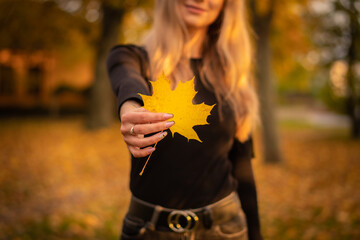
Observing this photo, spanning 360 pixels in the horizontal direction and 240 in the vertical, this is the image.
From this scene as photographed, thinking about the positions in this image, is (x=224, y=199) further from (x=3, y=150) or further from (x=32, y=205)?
(x=3, y=150)

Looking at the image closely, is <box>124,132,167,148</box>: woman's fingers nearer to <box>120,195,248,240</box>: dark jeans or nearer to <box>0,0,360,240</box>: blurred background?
<box>120,195,248,240</box>: dark jeans

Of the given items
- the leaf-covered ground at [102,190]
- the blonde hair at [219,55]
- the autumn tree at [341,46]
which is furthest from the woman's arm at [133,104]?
the autumn tree at [341,46]

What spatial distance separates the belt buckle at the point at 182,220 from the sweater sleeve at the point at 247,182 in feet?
1.63

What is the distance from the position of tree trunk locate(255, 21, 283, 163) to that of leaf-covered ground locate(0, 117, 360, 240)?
1.46 feet

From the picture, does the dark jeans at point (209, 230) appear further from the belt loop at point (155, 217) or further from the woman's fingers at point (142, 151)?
the woman's fingers at point (142, 151)

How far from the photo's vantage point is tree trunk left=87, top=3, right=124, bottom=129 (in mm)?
10406

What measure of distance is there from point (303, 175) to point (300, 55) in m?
8.34

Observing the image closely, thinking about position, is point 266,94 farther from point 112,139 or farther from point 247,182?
point 247,182

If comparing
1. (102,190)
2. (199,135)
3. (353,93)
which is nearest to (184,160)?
(199,135)

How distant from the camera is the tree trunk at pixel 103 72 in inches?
410

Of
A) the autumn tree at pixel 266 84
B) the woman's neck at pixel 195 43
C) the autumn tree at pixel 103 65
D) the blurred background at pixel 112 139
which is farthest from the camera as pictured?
the autumn tree at pixel 103 65

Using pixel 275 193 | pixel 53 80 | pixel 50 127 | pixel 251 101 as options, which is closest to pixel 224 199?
pixel 251 101

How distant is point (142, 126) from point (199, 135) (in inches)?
24.1

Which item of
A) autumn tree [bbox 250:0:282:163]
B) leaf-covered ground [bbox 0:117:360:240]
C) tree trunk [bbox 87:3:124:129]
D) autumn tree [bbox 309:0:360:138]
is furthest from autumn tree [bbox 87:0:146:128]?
autumn tree [bbox 309:0:360:138]
